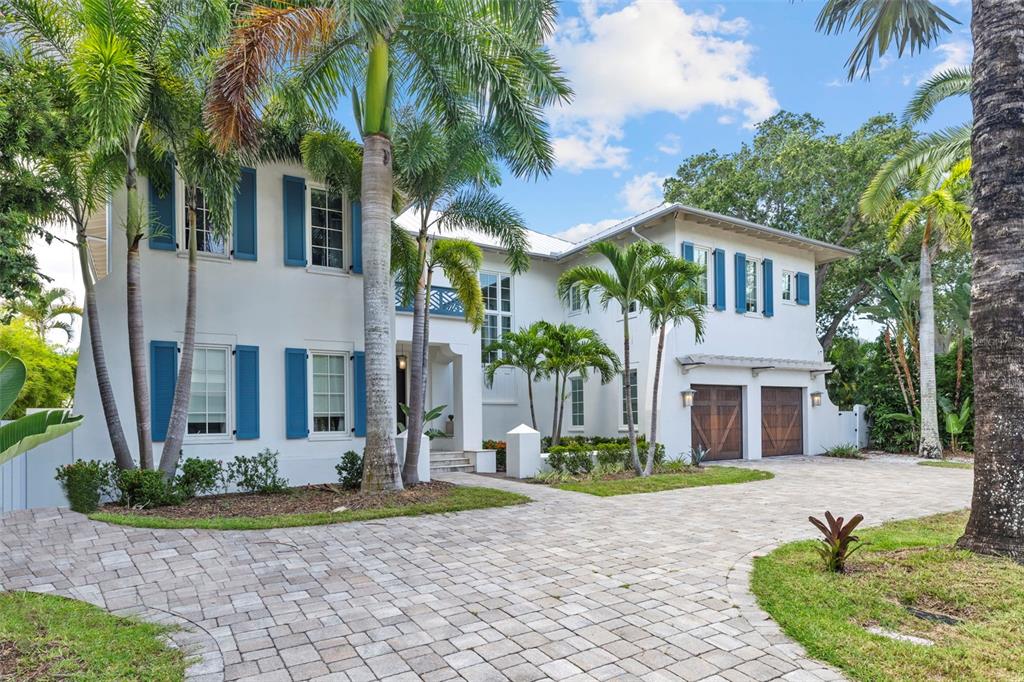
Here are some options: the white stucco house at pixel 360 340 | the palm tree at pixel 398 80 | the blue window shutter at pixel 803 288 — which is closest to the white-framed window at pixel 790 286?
the white stucco house at pixel 360 340

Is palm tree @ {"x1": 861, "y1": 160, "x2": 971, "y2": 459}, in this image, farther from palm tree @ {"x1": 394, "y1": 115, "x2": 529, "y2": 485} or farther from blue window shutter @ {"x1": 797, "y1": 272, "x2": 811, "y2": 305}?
palm tree @ {"x1": 394, "y1": 115, "x2": 529, "y2": 485}

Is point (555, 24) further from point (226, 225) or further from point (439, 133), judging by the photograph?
point (226, 225)

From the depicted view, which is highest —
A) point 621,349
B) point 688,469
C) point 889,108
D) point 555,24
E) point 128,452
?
point 889,108

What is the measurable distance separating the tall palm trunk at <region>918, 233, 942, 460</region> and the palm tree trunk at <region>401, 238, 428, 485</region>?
14.2 m

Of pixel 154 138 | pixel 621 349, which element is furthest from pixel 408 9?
pixel 621 349

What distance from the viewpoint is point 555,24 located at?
32.4ft

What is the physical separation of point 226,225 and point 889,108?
2289cm

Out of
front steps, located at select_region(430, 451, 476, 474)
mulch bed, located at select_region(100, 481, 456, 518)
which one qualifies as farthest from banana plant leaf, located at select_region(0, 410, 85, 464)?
front steps, located at select_region(430, 451, 476, 474)

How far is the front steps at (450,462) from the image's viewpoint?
45.7 ft

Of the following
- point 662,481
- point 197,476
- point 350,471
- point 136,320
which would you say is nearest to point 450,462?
point 350,471

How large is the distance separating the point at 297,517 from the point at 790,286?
16.0 m

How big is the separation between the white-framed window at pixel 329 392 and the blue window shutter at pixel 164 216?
2.93 meters

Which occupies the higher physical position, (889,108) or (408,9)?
(889,108)

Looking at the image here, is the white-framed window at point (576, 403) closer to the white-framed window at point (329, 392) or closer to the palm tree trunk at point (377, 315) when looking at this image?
the white-framed window at point (329, 392)
